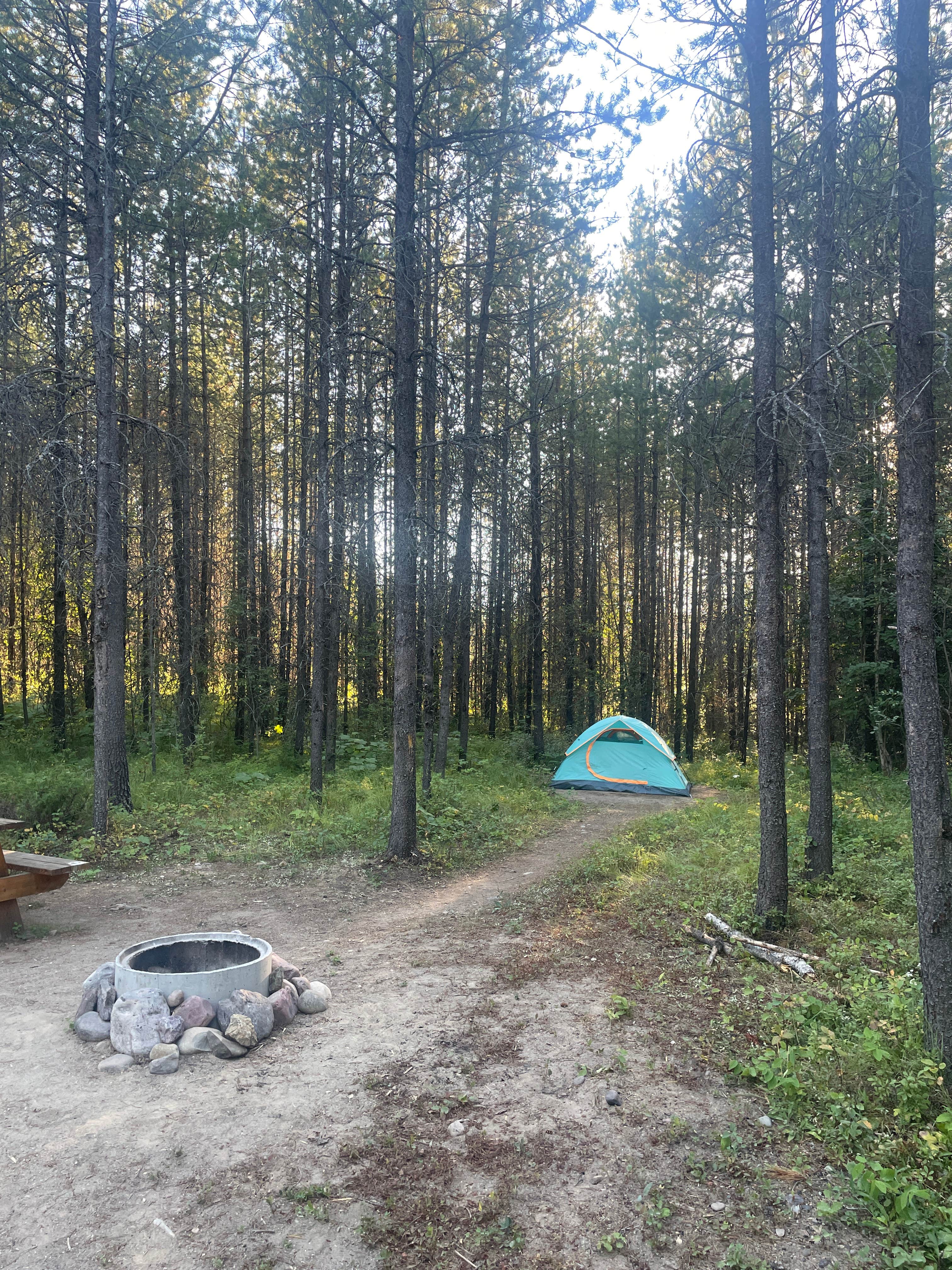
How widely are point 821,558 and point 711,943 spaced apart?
3.66m

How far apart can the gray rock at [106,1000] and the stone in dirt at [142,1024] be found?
109 mm

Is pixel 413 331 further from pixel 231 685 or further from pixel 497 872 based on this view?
pixel 231 685

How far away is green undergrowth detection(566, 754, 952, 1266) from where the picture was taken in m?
2.99

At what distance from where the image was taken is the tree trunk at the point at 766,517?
607cm

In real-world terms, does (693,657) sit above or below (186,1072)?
above

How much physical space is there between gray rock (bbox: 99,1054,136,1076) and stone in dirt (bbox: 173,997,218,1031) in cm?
31

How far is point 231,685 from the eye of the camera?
19.3 metres

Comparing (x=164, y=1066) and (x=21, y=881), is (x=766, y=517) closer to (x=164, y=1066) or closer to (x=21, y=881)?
(x=164, y=1066)

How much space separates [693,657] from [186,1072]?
1902 cm

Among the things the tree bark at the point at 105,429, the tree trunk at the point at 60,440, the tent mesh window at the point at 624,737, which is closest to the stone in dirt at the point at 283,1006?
the tree bark at the point at 105,429

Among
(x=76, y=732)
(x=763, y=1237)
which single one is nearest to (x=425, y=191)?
(x=763, y=1237)

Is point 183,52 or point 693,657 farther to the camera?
point 693,657

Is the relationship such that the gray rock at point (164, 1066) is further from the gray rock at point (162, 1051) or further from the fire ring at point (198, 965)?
the fire ring at point (198, 965)

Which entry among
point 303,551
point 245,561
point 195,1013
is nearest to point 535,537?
point 303,551
